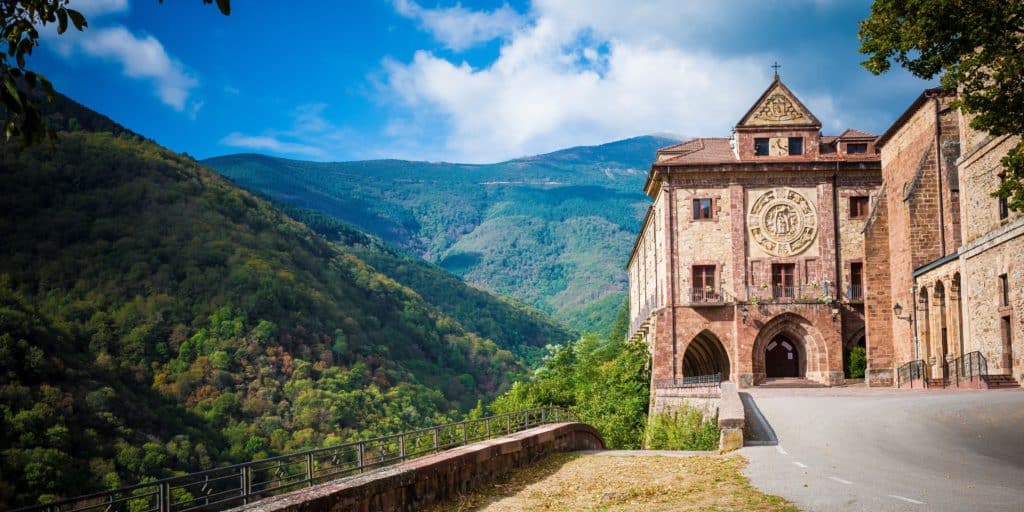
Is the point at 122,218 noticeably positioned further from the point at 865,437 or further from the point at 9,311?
the point at 865,437

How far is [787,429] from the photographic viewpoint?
854 inches

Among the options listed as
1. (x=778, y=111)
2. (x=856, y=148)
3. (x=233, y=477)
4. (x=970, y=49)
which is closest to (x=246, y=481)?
(x=233, y=477)

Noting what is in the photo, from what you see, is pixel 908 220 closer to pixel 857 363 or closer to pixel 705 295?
pixel 857 363

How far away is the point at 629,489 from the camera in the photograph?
14.1 m

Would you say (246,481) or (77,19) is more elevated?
(77,19)

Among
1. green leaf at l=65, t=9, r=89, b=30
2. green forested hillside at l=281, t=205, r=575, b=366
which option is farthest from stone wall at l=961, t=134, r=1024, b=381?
green forested hillside at l=281, t=205, r=575, b=366

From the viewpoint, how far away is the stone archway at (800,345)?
4388 centimetres

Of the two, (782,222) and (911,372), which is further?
(782,222)

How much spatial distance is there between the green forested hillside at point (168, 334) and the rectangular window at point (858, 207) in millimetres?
41233

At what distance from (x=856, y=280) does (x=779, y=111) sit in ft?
30.7

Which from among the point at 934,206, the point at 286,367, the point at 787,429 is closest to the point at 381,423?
the point at 286,367

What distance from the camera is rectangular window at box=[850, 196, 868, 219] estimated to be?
45219 mm

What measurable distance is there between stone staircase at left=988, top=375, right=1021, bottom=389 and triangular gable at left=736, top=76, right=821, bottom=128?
65.4 feet

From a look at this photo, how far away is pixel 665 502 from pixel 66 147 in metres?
103
